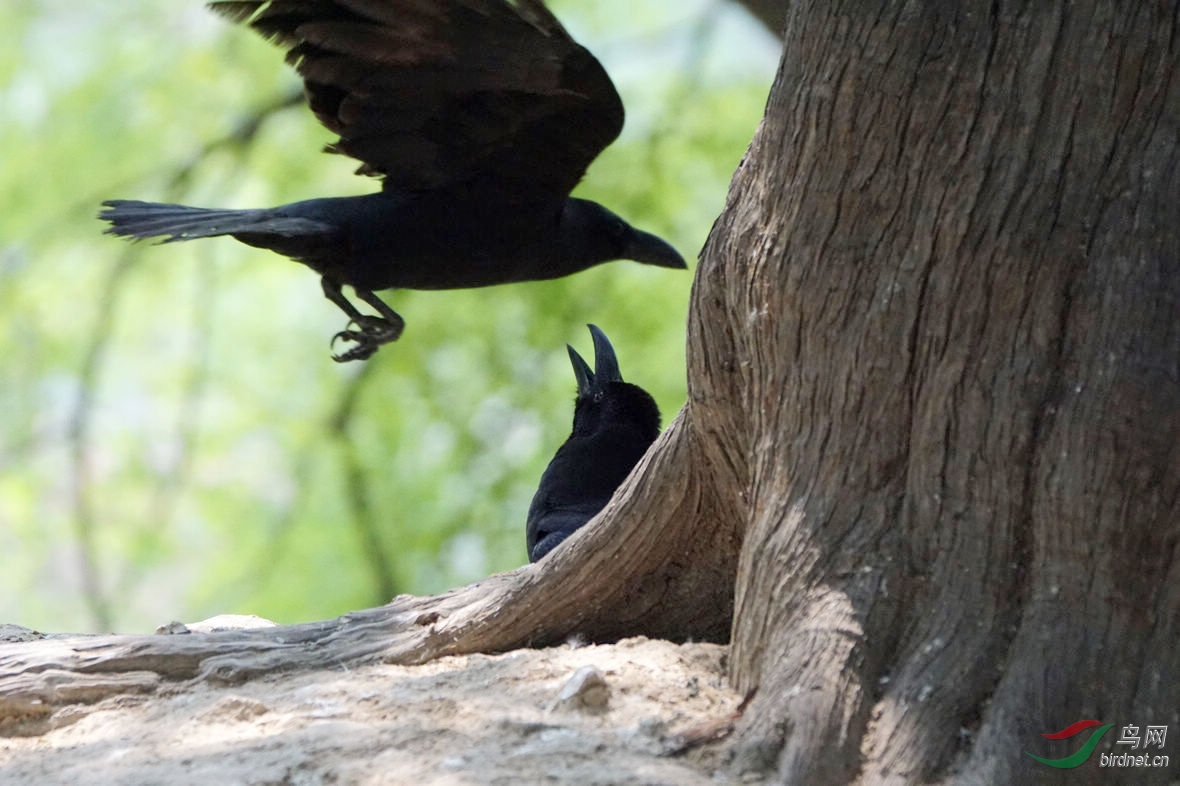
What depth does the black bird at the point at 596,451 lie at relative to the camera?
428 cm

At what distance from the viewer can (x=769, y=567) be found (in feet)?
7.55

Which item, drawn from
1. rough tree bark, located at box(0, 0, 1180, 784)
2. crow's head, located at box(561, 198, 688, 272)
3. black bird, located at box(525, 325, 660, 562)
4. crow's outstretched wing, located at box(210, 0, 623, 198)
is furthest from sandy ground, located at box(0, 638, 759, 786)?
crow's head, located at box(561, 198, 688, 272)

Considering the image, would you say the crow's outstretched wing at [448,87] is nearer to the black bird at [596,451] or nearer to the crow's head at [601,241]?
the crow's head at [601,241]

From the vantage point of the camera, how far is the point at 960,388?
2.13 metres

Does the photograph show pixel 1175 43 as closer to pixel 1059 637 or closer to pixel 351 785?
pixel 1059 637

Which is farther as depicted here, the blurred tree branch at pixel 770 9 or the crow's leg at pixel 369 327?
the blurred tree branch at pixel 770 9

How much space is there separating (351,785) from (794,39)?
1647 mm

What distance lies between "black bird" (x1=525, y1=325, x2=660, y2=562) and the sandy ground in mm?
1490

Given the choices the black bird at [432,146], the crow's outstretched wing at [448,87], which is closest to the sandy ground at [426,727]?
the black bird at [432,146]

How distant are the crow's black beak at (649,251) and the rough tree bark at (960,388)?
321 cm

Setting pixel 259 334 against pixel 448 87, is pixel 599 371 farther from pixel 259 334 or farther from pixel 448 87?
pixel 259 334

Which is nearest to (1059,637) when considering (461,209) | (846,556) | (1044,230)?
(846,556)

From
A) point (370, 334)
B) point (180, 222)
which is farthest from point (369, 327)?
point (180, 222)

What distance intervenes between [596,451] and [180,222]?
169 cm
